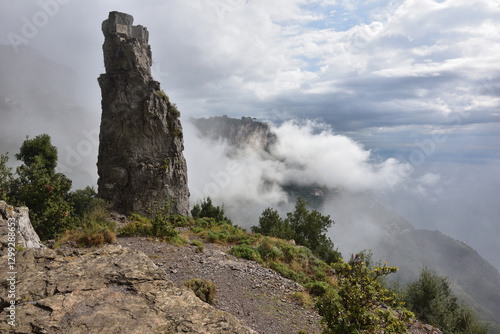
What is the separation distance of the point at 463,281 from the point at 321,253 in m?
228

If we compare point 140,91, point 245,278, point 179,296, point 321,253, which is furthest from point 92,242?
point 321,253

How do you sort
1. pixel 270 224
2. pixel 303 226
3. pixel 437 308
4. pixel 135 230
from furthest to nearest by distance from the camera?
1. pixel 303 226
2. pixel 270 224
3. pixel 437 308
4. pixel 135 230

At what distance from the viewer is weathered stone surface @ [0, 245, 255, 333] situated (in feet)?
10.9

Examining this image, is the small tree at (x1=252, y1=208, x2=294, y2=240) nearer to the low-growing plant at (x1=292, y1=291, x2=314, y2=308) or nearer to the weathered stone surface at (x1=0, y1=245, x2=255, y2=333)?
the low-growing plant at (x1=292, y1=291, x2=314, y2=308)

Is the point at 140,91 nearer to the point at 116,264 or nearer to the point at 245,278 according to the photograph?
the point at 245,278

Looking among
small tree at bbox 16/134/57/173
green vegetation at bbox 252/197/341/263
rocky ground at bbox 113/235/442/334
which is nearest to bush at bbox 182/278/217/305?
rocky ground at bbox 113/235/442/334

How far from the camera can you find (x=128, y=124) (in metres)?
26.4

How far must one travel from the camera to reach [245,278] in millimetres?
11867

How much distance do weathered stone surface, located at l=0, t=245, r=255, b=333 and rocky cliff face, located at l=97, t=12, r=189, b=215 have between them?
22.1 m

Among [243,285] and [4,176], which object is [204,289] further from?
[4,176]

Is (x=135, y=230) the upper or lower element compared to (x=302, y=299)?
upper

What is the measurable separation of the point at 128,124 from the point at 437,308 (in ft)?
109

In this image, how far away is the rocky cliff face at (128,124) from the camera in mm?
26266

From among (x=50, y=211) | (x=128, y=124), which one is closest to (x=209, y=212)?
(x=128, y=124)
